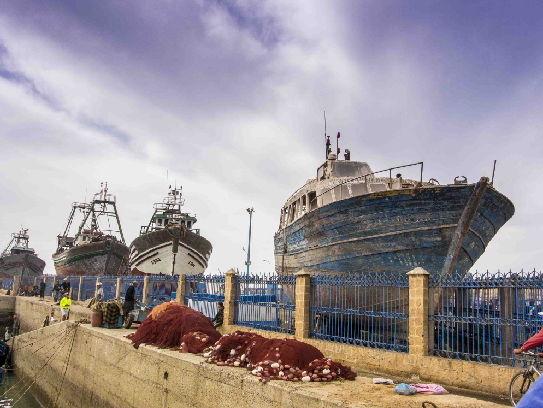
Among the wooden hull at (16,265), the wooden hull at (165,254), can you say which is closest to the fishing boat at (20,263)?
the wooden hull at (16,265)

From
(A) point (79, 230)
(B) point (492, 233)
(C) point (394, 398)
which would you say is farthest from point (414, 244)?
(A) point (79, 230)

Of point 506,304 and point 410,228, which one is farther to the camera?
point 410,228

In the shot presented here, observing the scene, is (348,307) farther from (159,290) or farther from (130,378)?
(159,290)

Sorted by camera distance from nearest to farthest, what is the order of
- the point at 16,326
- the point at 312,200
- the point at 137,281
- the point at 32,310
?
the point at 137,281 < the point at 312,200 < the point at 32,310 < the point at 16,326

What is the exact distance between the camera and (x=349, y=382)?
5906mm

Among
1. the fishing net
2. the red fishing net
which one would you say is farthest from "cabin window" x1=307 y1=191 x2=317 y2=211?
the fishing net

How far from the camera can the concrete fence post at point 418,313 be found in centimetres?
731

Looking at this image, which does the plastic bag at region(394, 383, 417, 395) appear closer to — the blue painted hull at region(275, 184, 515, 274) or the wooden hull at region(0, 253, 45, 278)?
the blue painted hull at region(275, 184, 515, 274)

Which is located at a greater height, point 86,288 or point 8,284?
point 86,288

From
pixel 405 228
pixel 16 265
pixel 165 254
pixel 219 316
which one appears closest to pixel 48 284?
pixel 165 254

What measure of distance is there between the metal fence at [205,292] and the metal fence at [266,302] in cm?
80

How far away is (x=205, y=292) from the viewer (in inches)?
507

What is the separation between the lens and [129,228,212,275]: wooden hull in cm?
2383

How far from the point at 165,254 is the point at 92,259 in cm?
1195
